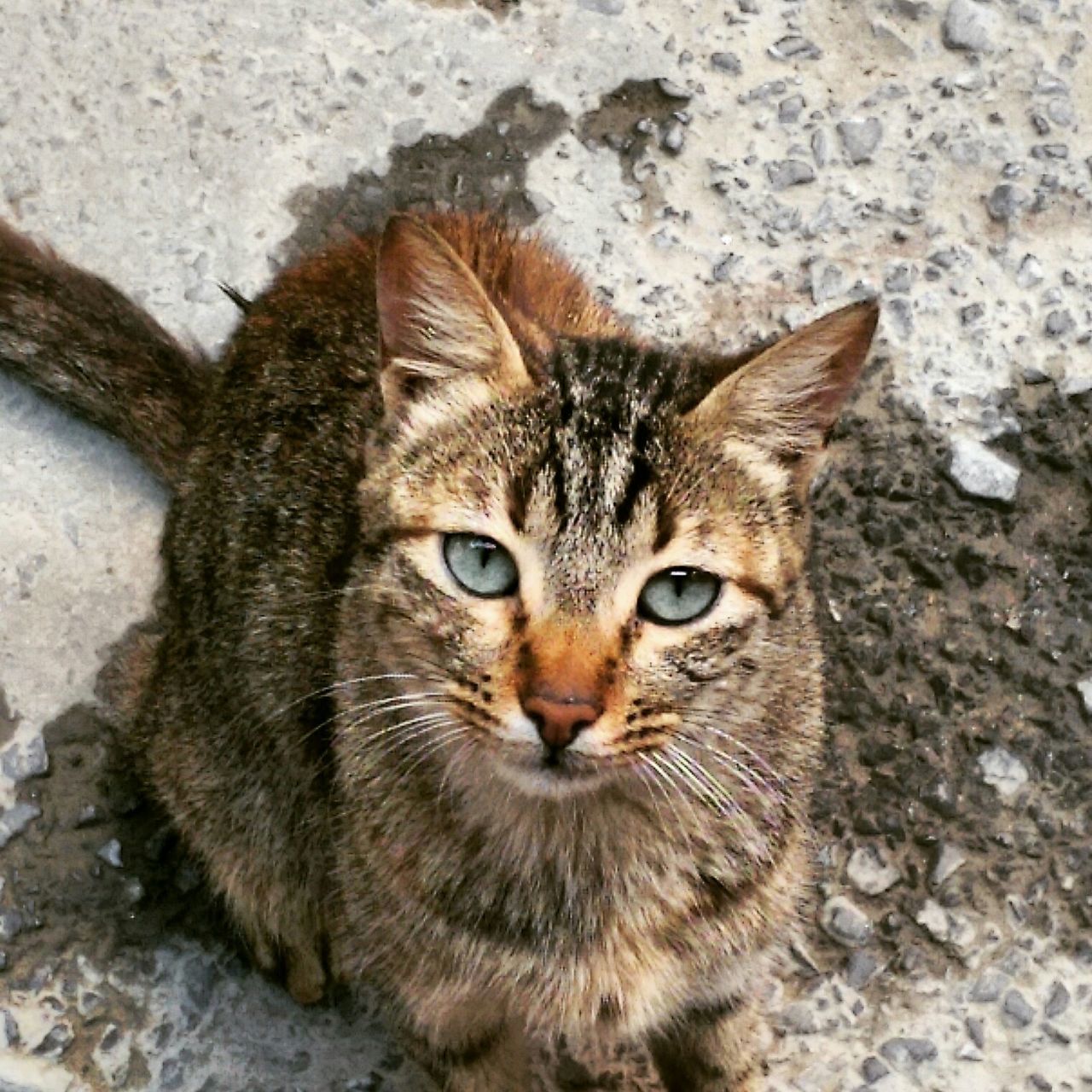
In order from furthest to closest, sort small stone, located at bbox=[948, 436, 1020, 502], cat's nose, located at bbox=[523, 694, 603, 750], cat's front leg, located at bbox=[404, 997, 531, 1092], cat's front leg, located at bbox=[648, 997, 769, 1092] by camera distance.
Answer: small stone, located at bbox=[948, 436, 1020, 502]
cat's front leg, located at bbox=[648, 997, 769, 1092]
cat's front leg, located at bbox=[404, 997, 531, 1092]
cat's nose, located at bbox=[523, 694, 603, 750]

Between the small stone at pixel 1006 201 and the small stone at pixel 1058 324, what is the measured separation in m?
0.27

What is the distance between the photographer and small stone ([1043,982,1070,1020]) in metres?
2.85

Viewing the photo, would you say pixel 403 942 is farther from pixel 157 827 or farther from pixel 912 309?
pixel 912 309

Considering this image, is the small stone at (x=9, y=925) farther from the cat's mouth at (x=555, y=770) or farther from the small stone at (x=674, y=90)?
the small stone at (x=674, y=90)

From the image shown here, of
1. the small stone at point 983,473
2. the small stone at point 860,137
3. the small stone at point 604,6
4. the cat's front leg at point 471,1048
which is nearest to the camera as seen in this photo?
the cat's front leg at point 471,1048

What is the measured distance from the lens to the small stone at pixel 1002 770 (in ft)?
9.92

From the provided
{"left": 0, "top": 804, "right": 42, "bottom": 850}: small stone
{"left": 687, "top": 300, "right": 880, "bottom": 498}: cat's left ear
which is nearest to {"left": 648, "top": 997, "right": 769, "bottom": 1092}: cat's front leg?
{"left": 687, "top": 300, "right": 880, "bottom": 498}: cat's left ear

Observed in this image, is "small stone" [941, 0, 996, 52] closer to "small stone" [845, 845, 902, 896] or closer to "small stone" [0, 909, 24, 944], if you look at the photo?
"small stone" [845, 845, 902, 896]

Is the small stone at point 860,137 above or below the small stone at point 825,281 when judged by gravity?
above

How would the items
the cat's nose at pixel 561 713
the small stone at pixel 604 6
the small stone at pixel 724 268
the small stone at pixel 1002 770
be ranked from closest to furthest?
the cat's nose at pixel 561 713 → the small stone at pixel 1002 770 → the small stone at pixel 724 268 → the small stone at pixel 604 6

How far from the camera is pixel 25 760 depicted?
3.02 metres

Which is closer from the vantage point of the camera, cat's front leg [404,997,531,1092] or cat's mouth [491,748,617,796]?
cat's mouth [491,748,617,796]

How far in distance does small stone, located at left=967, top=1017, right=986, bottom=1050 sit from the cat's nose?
1320 millimetres

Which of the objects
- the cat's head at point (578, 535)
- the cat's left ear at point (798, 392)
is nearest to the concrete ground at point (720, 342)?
the cat's head at point (578, 535)
